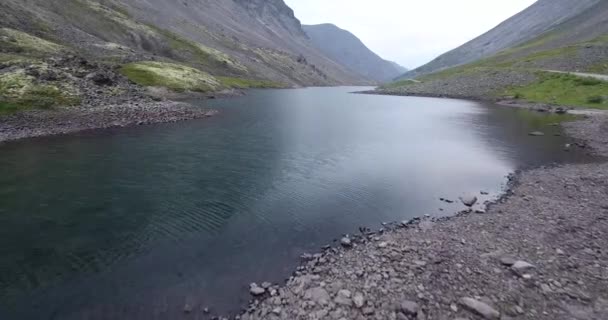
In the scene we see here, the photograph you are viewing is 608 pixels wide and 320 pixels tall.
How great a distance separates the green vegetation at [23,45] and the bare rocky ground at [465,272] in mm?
102584

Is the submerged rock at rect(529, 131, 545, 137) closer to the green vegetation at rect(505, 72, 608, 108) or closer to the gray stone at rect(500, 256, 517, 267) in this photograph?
the green vegetation at rect(505, 72, 608, 108)

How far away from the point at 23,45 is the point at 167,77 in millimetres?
36608

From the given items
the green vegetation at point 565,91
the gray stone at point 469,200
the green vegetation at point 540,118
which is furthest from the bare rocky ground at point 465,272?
the green vegetation at point 565,91

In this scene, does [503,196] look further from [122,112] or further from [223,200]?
[122,112]

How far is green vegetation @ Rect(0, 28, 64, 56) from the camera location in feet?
272

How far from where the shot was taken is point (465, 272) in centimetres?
1577

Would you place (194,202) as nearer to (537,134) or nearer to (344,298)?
(344,298)

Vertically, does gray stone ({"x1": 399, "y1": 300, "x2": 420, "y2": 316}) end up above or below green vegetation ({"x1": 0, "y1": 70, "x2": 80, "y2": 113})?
below

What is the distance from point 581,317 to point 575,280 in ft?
9.16

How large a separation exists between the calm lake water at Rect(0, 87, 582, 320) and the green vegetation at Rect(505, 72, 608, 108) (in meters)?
39.2

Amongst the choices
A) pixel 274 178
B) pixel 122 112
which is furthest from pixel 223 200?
pixel 122 112

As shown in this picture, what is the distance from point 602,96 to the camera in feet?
248

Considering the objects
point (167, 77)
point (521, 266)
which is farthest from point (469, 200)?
point (167, 77)

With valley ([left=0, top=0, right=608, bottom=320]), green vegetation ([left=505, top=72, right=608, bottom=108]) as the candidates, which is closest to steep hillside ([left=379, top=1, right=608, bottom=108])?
green vegetation ([left=505, top=72, right=608, bottom=108])
